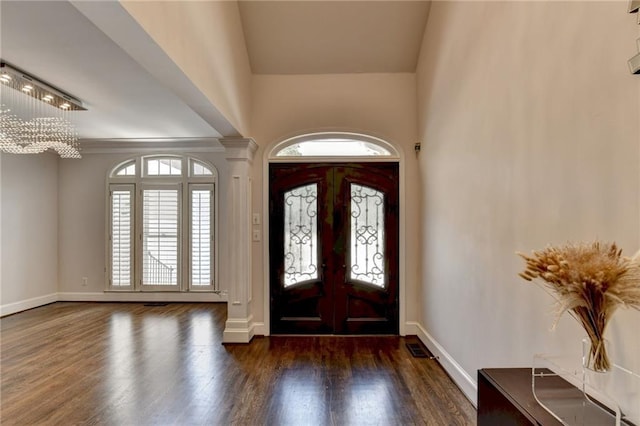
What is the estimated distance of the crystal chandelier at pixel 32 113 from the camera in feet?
12.6

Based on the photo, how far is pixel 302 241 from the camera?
4.62 metres

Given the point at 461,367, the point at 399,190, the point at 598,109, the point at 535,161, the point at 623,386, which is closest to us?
the point at 623,386

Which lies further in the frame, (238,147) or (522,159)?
(238,147)

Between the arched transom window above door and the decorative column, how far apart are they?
496 millimetres

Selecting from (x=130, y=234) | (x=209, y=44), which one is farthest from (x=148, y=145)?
(x=209, y=44)

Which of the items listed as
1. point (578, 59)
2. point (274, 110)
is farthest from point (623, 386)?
point (274, 110)

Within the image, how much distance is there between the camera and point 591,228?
5.17ft

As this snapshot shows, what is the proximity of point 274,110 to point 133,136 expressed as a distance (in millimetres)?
3187

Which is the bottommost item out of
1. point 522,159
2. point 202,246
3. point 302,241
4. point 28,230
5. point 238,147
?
point 202,246

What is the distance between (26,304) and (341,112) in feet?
20.9

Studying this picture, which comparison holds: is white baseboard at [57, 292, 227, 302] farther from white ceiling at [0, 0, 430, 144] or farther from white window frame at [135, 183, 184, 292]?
white ceiling at [0, 0, 430, 144]

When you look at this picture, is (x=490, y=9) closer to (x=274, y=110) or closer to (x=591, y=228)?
(x=591, y=228)

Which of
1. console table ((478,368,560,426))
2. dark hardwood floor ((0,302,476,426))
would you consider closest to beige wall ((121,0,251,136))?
console table ((478,368,560,426))

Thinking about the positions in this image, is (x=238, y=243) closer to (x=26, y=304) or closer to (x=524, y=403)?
(x=524, y=403)
